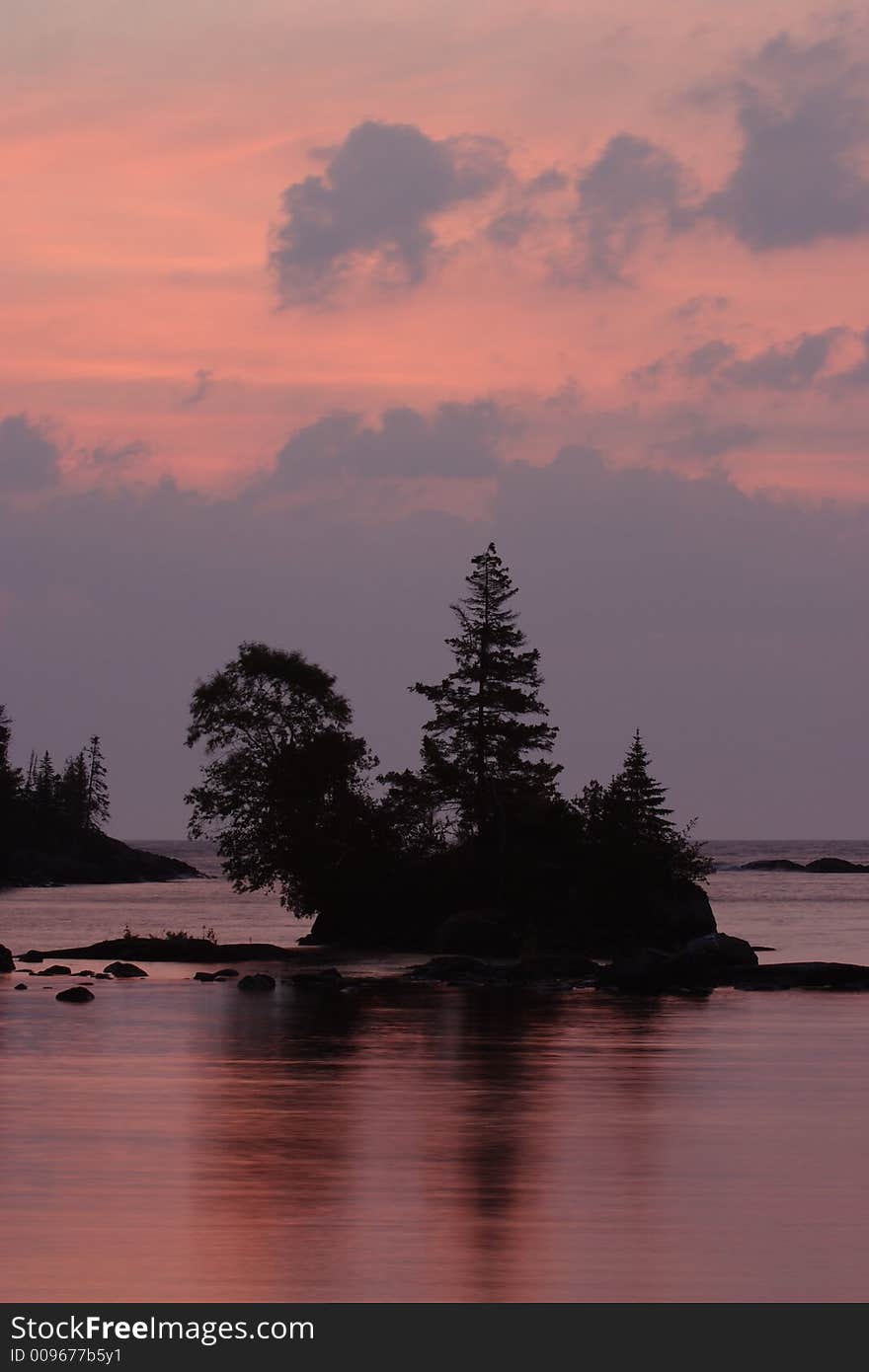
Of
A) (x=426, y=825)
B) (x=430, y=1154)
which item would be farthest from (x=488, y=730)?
(x=430, y=1154)

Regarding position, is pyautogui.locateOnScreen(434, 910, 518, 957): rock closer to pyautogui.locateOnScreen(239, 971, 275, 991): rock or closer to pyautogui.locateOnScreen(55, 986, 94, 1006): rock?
pyautogui.locateOnScreen(239, 971, 275, 991): rock

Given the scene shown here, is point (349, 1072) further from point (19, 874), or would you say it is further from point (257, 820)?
point (19, 874)

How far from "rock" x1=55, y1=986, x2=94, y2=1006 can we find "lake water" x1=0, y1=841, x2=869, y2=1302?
147 centimetres

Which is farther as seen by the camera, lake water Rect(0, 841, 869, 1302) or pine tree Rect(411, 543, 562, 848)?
pine tree Rect(411, 543, 562, 848)

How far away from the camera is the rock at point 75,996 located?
4325 cm

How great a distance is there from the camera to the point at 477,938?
232 feet

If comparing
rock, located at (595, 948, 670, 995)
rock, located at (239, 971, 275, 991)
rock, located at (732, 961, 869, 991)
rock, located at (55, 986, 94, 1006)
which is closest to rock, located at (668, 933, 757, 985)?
rock, located at (595, 948, 670, 995)

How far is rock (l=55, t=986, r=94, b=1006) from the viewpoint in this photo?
43250 millimetres

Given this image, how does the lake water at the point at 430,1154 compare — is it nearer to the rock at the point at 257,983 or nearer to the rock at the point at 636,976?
the rock at the point at 257,983

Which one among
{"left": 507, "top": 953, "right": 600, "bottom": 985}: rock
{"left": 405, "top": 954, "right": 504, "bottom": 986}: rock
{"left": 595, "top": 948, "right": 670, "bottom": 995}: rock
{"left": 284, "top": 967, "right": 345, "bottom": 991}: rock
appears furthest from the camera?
{"left": 507, "top": 953, "right": 600, "bottom": 985}: rock

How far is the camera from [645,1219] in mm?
17656

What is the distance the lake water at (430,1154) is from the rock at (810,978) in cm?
787

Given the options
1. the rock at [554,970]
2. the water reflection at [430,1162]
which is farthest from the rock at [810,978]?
the water reflection at [430,1162]
